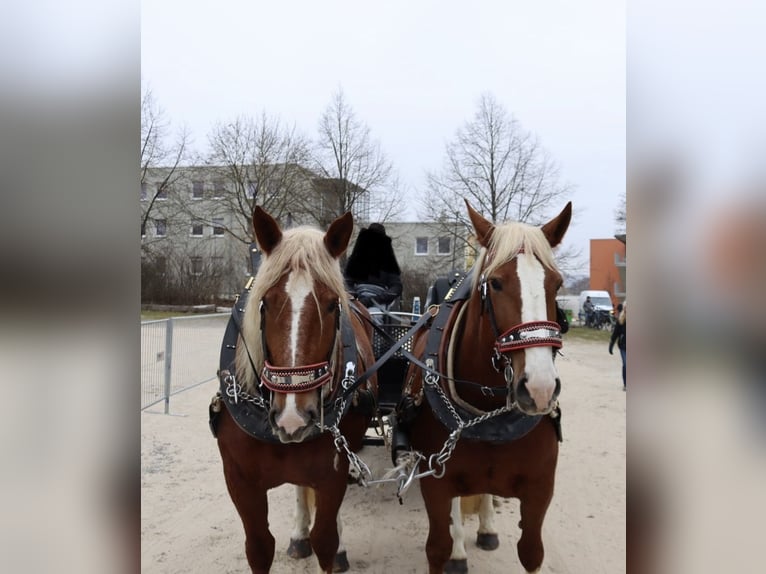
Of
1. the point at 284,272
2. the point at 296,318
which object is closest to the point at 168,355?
the point at 284,272

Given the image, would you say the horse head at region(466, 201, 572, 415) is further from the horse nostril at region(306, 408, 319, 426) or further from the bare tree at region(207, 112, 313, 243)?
the bare tree at region(207, 112, 313, 243)

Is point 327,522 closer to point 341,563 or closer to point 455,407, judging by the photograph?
point 455,407

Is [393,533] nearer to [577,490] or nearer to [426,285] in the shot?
[577,490]

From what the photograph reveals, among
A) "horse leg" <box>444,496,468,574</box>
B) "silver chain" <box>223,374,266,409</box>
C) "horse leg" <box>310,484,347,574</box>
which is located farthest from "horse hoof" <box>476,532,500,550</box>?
"silver chain" <box>223,374,266,409</box>

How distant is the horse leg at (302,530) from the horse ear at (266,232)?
2.09m

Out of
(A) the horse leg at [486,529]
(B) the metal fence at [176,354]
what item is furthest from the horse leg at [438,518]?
(B) the metal fence at [176,354]

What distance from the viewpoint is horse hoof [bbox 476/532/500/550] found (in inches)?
152

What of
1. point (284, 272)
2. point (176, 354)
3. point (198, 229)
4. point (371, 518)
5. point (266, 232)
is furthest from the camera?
point (198, 229)

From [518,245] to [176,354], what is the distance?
24.8ft

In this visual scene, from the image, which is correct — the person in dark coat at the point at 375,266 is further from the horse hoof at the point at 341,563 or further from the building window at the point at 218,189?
the building window at the point at 218,189

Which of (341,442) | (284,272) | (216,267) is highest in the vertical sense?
(216,267)

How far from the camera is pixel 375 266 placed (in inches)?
201
